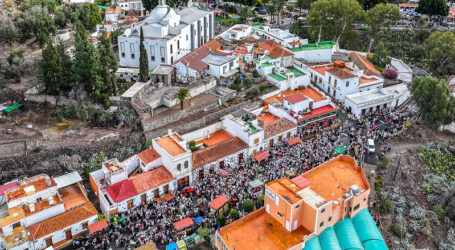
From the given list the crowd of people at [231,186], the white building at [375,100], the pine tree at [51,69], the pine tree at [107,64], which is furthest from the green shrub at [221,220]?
the white building at [375,100]

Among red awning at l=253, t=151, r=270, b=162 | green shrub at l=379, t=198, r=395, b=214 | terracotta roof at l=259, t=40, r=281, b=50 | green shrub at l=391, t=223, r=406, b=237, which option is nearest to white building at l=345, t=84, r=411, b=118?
red awning at l=253, t=151, r=270, b=162

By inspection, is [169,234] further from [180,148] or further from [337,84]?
[337,84]

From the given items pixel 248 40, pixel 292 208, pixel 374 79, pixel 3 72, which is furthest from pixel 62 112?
pixel 374 79

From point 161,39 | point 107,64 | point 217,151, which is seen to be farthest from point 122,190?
point 161,39

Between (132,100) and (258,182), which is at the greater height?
(132,100)

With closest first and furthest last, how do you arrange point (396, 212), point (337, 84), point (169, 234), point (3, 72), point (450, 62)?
point (169, 234) → point (396, 212) → point (3, 72) → point (337, 84) → point (450, 62)

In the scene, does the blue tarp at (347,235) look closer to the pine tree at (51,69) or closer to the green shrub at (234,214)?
the green shrub at (234,214)
